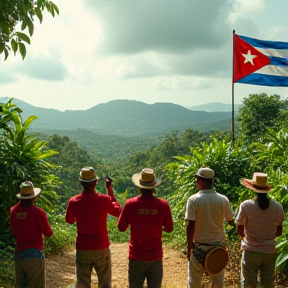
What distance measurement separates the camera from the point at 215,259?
375 cm

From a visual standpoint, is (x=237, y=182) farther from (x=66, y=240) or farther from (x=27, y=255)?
(x=27, y=255)

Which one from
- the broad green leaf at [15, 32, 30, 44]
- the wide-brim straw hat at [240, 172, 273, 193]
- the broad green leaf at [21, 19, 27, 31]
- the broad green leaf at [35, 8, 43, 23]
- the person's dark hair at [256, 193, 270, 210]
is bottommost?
the person's dark hair at [256, 193, 270, 210]

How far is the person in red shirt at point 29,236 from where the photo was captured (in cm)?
378

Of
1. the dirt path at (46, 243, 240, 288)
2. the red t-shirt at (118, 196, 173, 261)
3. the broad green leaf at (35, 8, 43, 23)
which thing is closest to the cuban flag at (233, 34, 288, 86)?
the dirt path at (46, 243, 240, 288)

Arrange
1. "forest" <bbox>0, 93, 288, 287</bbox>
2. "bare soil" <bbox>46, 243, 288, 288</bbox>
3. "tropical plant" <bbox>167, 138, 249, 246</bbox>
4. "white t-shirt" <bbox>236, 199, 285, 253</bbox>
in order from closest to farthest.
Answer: "white t-shirt" <bbox>236, 199, 285, 253</bbox> < "bare soil" <bbox>46, 243, 288, 288</bbox> < "forest" <bbox>0, 93, 288, 287</bbox> < "tropical plant" <bbox>167, 138, 249, 246</bbox>

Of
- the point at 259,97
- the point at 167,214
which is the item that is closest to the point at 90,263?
the point at 167,214

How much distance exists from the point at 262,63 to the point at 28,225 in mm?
7953

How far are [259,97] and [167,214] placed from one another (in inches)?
965

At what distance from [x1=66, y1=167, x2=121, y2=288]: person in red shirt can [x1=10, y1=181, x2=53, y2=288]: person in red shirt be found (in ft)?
0.93

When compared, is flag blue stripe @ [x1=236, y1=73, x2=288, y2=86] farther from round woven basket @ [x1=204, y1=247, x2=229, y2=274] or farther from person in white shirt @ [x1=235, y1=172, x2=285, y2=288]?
round woven basket @ [x1=204, y1=247, x2=229, y2=274]

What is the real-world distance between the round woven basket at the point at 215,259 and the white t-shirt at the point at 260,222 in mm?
282

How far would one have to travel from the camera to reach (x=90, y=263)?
12.5 feet

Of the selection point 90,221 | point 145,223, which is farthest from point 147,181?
point 90,221

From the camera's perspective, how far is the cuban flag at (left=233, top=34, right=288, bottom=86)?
33.6 feet
